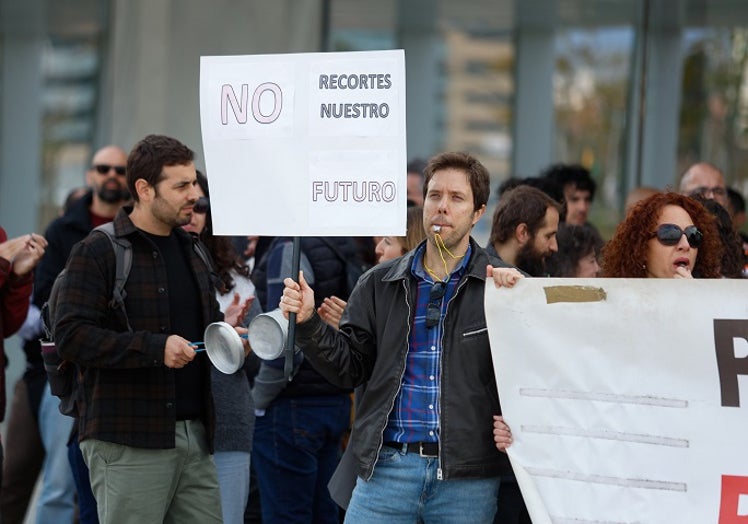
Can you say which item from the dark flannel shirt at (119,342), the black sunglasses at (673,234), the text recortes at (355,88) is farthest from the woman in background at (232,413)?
the black sunglasses at (673,234)

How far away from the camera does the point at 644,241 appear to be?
4859mm

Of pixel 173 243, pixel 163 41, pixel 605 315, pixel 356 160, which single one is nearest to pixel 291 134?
pixel 356 160

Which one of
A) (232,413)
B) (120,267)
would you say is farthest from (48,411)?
(120,267)

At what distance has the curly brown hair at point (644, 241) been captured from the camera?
486 cm

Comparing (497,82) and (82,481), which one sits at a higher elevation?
(497,82)

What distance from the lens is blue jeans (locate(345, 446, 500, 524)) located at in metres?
4.45

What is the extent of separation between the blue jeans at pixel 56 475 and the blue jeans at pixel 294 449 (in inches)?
51.6

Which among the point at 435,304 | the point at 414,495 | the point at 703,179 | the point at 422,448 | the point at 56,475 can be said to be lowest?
the point at 56,475

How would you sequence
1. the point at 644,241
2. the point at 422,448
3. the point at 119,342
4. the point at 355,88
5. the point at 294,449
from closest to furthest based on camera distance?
the point at 422,448, the point at 355,88, the point at 644,241, the point at 119,342, the point at 294,449

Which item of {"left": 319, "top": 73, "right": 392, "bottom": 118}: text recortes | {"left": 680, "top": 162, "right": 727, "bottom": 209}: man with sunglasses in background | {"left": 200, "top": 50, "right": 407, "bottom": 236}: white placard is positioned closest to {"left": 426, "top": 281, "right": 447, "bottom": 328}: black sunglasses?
{"left": 200, "top": 50, "right": 407, "bottom": 236}: white placard

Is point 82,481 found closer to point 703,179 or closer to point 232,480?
point 232,480

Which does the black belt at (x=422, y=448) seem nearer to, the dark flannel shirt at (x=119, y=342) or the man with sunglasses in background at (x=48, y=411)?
the dark flannel shirt at (x=119, y=342)

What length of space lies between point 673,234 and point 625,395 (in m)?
0.69

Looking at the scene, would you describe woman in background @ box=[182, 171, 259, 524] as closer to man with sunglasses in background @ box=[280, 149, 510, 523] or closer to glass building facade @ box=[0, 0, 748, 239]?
man with sunglasses in background @ box=[280, 149, 510, 523]
